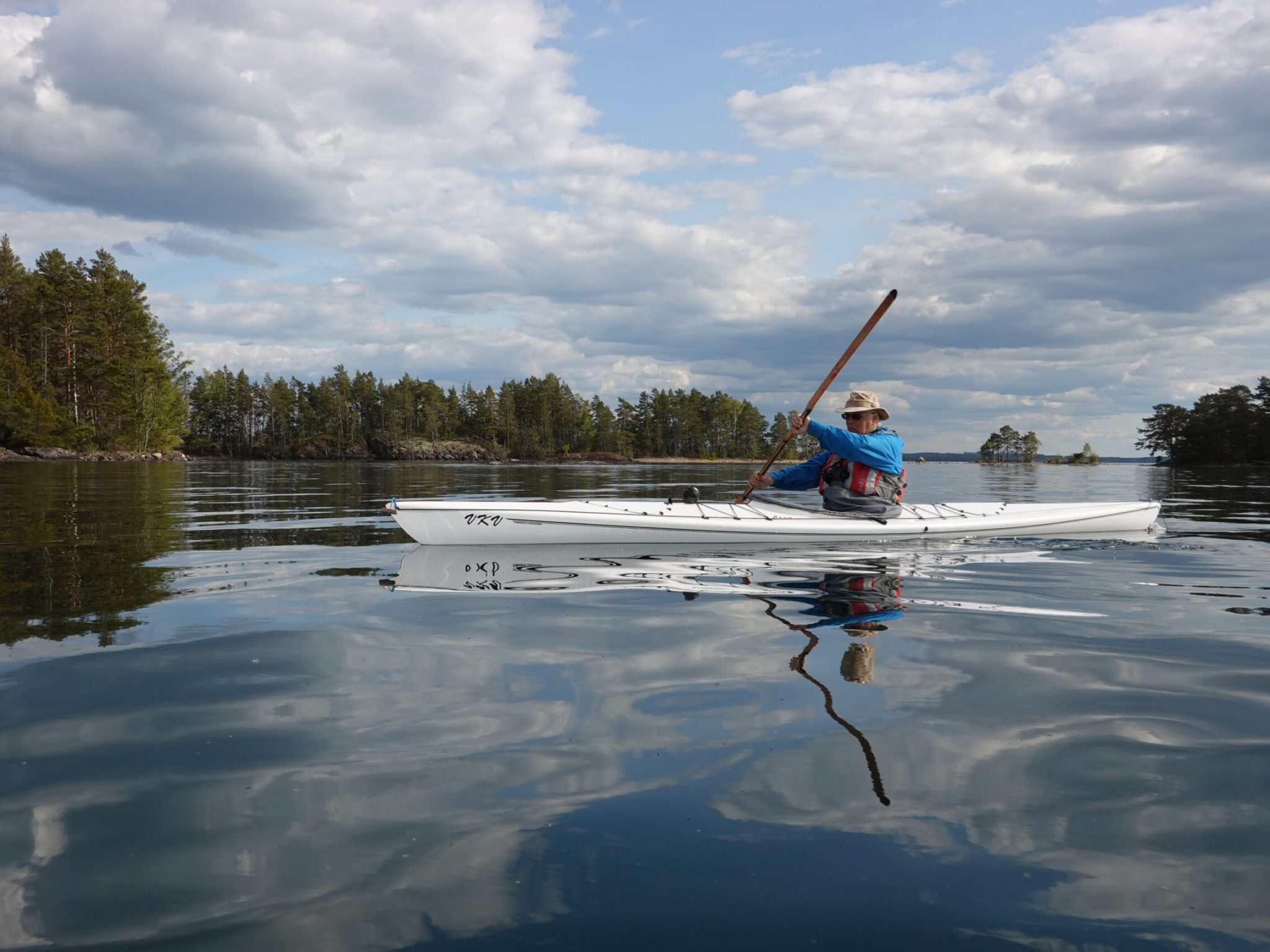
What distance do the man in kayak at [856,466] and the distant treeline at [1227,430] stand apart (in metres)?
90.7

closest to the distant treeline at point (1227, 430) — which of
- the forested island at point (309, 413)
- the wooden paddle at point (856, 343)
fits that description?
the forested island at point (309, 413)

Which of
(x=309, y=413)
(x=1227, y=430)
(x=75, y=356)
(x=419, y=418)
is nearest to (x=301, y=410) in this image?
(x=309, y=413)

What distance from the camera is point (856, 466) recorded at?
35.5 ft

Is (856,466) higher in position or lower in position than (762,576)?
higher

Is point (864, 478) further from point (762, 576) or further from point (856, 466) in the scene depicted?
point (762, 576)

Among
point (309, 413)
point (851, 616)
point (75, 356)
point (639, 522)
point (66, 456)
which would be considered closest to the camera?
point (851, 616)

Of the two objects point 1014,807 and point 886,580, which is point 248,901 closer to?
point 1014,807

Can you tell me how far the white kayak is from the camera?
393 inches

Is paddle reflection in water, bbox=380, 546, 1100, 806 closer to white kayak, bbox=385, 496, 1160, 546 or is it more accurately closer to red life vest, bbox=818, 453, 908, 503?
white kayak, bbox=385, 496, 1160, 546

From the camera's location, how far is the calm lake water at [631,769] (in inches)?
90.2

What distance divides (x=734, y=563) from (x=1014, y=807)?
6281 mm

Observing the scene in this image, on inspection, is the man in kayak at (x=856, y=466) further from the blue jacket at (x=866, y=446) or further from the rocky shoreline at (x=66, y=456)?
the rocky shoreline at (x=66, y=456)

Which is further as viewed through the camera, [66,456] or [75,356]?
[75,356]

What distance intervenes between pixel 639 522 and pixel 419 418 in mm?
128834
